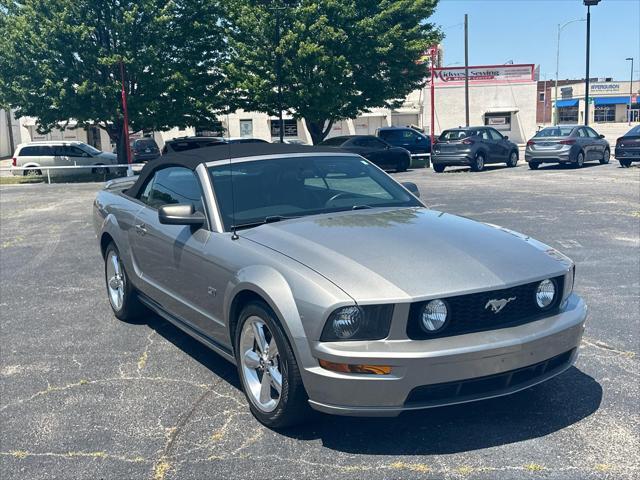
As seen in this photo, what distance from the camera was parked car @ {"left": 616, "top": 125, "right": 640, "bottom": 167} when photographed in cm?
2161

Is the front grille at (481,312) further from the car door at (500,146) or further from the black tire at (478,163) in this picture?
the car door at (500,146)

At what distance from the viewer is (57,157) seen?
94.3ft

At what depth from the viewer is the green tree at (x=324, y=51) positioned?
2644 centimetres

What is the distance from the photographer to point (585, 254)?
8.19 m

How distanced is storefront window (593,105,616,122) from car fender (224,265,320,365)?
94.0 metres

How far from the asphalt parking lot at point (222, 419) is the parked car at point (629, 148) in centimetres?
1647

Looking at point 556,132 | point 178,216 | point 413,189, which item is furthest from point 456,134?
point 178,216

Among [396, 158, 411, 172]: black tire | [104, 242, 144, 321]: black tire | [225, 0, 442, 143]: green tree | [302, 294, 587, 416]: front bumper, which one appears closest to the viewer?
[302, 294, 587, 416]: front bumper

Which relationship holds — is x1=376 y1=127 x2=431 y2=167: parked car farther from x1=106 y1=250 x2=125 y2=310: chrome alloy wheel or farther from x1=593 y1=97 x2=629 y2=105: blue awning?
x1=593 y1=97 x2=629 y2=105: blue awning

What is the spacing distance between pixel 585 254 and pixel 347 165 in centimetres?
433

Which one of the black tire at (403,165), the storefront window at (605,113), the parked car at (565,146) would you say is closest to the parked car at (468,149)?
the parked car at (565,146)

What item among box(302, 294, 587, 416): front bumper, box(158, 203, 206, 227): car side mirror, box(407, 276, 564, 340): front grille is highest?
box(158, 203, 206, 227): car side mirror

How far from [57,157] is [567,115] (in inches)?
3007

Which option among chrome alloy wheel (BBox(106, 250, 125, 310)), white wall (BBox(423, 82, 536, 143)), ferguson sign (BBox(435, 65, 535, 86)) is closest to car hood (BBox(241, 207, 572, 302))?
chrome alloy wheel (BBox(106, 250, 125, 310))
